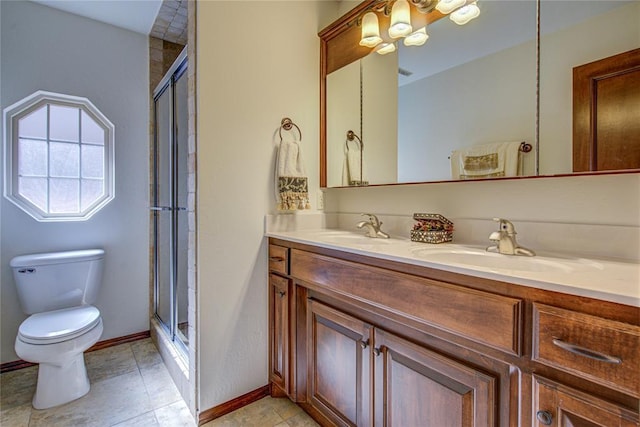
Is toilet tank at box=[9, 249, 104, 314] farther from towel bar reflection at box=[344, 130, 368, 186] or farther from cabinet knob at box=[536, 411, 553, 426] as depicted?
cabinet knob at box=[536, 411, 553, 426]

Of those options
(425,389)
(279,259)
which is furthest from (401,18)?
(425,389)

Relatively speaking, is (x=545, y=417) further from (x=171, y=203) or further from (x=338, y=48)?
(x=171, y=203)

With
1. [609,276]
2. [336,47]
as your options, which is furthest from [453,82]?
[609,276]

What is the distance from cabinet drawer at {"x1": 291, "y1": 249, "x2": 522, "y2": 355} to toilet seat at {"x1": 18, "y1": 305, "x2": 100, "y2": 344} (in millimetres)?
1393

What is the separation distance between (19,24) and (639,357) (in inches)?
125

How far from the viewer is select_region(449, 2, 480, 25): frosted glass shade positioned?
1295 mm

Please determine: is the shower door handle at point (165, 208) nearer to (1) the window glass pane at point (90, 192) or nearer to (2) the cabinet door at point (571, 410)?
(1) the window glass pane at point (90, 192)

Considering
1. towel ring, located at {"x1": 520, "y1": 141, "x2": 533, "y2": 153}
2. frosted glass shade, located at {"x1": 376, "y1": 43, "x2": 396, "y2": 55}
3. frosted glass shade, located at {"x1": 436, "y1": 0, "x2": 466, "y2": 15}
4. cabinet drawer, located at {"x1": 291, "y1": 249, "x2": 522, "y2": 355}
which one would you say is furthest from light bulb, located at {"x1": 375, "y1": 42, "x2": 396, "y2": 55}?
cabinet drawer, located at {"x1": 291, "y1": 249, "x2": 522, "y2": 355}

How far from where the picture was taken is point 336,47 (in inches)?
72.2

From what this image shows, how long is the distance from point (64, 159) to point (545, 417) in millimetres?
2834

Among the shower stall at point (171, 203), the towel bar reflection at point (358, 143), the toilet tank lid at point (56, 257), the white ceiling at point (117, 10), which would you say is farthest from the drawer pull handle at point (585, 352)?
the white ceiling at point (117, 10)

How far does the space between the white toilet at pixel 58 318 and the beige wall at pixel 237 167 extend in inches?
29.8

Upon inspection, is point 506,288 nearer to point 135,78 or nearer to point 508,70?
point 508,70

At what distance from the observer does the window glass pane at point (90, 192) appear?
217 centimetres
